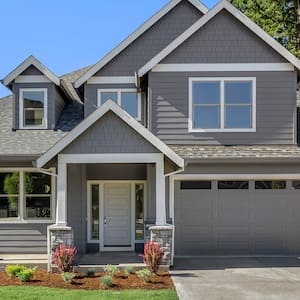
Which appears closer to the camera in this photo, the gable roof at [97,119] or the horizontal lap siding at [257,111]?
the gable roof at [97,119]

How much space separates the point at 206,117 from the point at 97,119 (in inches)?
158

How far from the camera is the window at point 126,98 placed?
48.3ft

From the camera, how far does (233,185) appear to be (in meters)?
13.6

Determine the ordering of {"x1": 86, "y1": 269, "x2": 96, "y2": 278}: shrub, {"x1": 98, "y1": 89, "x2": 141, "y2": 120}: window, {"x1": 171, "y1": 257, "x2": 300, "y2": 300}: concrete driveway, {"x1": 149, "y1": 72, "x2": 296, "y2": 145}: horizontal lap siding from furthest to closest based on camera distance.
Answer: {"x1": 98, "y1": 89, "x2": 141, "y2": 120}: window < {"x1": 149, "y1": 72, "x2": 296, "y2": 145}: horizontal lap siding < {"x1": 86, "y1": 269, "x2": 96, "y2": 278}: shrub < {"x1": 171, "y1": 257, "x2": 300, "y2": 300}: concrete driveway

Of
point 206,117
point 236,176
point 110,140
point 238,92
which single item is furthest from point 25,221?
point 238,92

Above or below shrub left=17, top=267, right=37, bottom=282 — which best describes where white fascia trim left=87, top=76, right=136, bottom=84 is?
above

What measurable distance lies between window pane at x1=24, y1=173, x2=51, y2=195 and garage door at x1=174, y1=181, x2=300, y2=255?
400 cm

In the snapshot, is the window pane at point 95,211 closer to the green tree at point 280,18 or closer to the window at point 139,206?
the window at point 139,206

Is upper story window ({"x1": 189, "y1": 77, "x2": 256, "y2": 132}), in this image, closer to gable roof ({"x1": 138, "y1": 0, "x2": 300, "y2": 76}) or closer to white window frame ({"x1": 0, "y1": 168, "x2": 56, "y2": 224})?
gable roof ({"x1": 138, "y1": 0, "x2": 300, "y2": 76})

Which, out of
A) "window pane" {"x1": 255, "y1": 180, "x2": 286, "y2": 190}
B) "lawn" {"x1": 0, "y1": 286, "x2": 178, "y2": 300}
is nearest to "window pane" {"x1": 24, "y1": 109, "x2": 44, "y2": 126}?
"lawn" {"x1": 0, "y1": 286, "x2": 178, "y2": 300}

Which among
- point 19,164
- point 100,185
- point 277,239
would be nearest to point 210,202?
point 277,239

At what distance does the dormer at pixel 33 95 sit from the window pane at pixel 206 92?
14.6ft

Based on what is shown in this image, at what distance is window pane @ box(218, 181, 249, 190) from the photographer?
44.5ft

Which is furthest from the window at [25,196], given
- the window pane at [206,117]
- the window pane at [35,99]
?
the window pane at [206,117]
